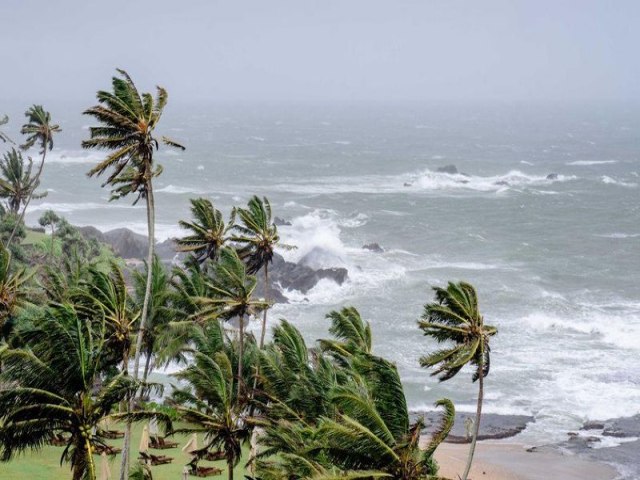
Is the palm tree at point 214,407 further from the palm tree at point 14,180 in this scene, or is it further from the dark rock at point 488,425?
the palm tree at point 14,180

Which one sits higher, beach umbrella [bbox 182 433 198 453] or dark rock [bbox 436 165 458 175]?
dark rock [bbox 436 165 458 175]

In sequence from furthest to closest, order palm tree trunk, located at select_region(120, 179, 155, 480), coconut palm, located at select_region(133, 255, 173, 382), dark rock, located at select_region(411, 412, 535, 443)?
dark rock, located at select_region(411, 412, 535, 443) < coconut palm, located at select_region(133, 255, 173, 382) < palm tree trunk, located at select_region(120, 179, 155, 480)

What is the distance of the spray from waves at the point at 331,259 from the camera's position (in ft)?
232

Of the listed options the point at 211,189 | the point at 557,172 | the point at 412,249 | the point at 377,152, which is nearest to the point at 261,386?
the point at 412,249

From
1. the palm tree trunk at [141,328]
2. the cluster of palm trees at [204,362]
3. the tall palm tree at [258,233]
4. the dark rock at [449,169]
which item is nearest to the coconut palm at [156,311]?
the cluster of palm trees at [204,362]

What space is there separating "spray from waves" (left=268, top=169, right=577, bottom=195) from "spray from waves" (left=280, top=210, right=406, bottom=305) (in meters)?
26.5

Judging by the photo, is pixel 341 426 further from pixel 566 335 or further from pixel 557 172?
pixel 557 172

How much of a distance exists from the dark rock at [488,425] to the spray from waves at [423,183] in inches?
2942

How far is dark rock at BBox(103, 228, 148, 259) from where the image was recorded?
75.6m

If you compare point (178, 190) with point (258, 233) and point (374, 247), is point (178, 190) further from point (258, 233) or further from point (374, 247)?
point (258, 233)

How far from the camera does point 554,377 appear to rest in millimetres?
50594

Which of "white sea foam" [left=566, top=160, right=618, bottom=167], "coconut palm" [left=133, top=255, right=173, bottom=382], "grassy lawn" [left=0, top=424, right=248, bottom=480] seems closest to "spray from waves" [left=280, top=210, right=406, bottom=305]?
"grassy lawn" [left=0, top=424, right=248, bottom=480]

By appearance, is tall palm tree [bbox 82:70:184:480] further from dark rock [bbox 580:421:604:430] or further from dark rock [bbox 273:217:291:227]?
dark rock [bbox 273:217:291:227]

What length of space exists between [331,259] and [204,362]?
175ft
